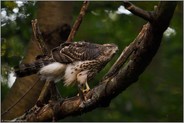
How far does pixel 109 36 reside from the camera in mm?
8055

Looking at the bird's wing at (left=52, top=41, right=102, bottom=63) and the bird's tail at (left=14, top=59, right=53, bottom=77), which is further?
the bird's wing at (left=52, top=41, right=102, bottom=63)

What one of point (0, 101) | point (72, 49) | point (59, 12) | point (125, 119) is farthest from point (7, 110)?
point (125, 119)

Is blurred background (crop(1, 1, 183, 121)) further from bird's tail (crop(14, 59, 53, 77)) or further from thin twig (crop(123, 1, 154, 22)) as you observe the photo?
thin twig (crop(123, 1, 154, 22))

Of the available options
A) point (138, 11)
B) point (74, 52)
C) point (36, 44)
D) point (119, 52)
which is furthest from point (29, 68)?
point (119, 52)

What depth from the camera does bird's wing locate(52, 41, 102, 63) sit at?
18.3ft

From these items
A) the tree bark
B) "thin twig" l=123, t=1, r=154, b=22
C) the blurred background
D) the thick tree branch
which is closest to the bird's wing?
the thick tree branch

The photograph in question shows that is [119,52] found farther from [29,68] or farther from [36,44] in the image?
[29,68]

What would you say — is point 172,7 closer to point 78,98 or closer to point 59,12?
point 78,98

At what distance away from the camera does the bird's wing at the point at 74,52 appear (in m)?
5.57

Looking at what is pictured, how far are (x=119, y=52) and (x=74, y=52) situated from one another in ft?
5.86

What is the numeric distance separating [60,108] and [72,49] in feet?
2.30

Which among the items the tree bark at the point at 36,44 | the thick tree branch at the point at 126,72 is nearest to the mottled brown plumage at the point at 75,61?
the thick tree branch at the point at 126,72

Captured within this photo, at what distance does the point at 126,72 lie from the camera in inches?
170

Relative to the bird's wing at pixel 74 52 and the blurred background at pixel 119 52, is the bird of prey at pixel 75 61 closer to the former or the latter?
the bird's wing at pixel 74 52
